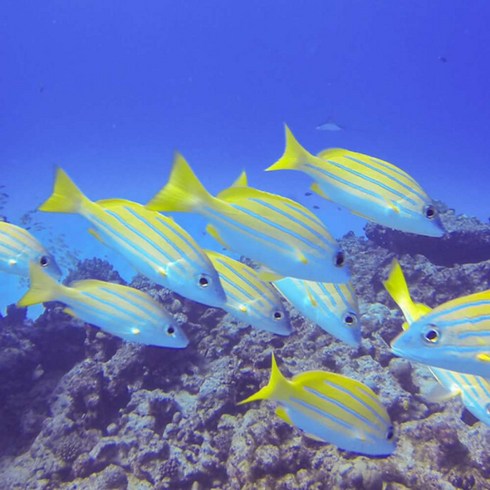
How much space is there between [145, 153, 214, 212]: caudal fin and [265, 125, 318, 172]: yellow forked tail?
0.68 m

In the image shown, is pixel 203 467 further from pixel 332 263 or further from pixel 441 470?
pixel 332 263

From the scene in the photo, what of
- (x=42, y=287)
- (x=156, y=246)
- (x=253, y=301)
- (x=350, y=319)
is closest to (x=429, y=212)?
(x=350, y=319)

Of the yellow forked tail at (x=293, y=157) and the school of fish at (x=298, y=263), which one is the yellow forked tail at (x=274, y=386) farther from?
the yellow forked tail at (x=293, y=157)

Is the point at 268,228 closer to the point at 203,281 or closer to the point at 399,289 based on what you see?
the point at 203,281

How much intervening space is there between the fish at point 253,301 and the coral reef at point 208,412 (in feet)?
7.24

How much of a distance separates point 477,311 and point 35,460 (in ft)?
23.4

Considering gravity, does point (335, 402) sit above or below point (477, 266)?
below

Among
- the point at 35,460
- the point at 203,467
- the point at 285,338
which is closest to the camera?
the point at 203,467

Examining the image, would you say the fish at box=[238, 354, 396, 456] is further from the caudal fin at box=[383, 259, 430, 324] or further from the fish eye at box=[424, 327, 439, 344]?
the fish eye at box=[424, 327, 439, 344]

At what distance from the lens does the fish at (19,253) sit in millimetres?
4367

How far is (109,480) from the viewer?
5516mm

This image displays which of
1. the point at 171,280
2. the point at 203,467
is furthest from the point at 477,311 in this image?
the point at 203,467

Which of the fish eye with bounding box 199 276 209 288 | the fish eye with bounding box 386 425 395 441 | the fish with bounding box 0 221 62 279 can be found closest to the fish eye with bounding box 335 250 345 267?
the fish eye with bounding box 199 276 209 288

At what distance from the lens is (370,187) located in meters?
3.01
